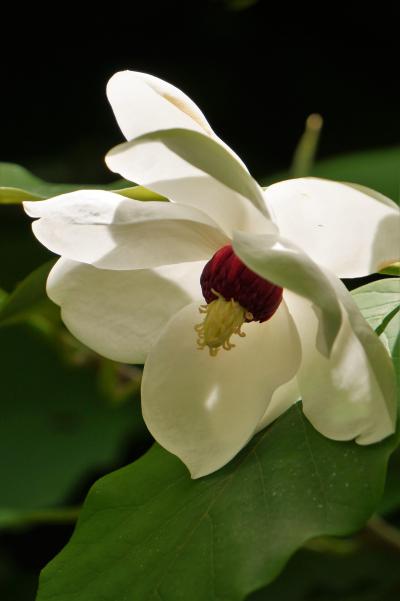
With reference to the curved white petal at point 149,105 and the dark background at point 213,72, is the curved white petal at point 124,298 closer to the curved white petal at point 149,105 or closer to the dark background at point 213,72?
the curved white petal at point 149,105

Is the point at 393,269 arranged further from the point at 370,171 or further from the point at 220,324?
the point at 370,171

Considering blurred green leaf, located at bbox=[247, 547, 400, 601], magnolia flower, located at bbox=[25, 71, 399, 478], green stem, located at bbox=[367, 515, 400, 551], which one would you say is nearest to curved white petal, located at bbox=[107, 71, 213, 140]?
magnolia flower, located at bbox=[25, 71, 399, 478]

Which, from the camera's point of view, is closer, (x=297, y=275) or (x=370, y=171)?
(x=297, y=275)

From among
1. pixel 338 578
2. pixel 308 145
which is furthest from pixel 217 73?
pixel 338 578

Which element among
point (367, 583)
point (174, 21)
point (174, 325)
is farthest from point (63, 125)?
point (174, 325)

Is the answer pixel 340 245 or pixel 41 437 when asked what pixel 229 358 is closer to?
pixel 340 245

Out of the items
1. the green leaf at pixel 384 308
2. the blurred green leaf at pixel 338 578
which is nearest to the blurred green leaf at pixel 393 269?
the green leaf at pixel 384 308

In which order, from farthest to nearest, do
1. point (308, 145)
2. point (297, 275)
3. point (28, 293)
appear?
point (308, 145), point (28, 293), point (297, 275)
